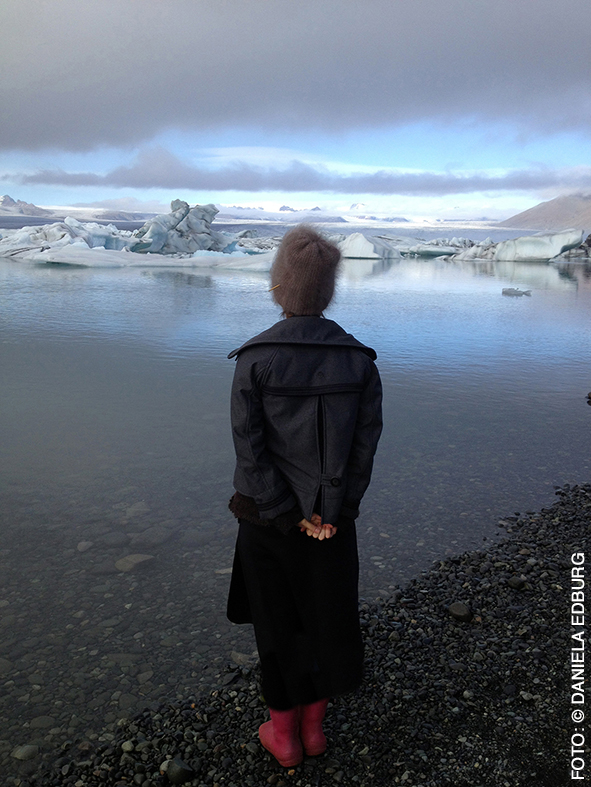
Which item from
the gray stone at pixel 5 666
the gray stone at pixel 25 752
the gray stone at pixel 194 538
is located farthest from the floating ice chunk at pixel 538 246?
the gray stone at pixel 25 752

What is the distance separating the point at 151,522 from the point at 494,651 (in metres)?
1.83

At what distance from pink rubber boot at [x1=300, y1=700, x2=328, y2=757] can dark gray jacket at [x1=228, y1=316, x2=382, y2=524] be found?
1.95ft

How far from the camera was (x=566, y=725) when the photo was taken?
1950mm

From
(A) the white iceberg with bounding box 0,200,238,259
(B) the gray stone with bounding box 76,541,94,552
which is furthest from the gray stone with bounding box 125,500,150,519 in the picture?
(A) the white iceberg with bounding box 0,200,238,259

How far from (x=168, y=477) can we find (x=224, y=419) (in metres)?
1.17

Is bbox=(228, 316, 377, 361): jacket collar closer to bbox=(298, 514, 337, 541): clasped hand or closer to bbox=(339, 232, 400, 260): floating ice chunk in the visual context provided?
bbox=(298, 514, 337, 541): clasped hand

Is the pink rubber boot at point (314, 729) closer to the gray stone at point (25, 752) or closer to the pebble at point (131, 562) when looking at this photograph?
A: the gray stone at point (25, 752)

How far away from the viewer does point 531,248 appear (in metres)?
30.4

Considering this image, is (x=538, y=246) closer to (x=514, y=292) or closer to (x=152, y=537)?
(x=514, y=292)

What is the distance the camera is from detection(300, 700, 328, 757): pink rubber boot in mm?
1866

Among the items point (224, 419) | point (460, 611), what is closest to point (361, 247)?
point (224, 419)

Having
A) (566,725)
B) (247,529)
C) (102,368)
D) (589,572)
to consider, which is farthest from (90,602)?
(102,368)

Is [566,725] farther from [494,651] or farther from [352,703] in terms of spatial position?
[352,703]

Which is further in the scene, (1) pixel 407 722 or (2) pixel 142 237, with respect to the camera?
(2) pixel 142 237
